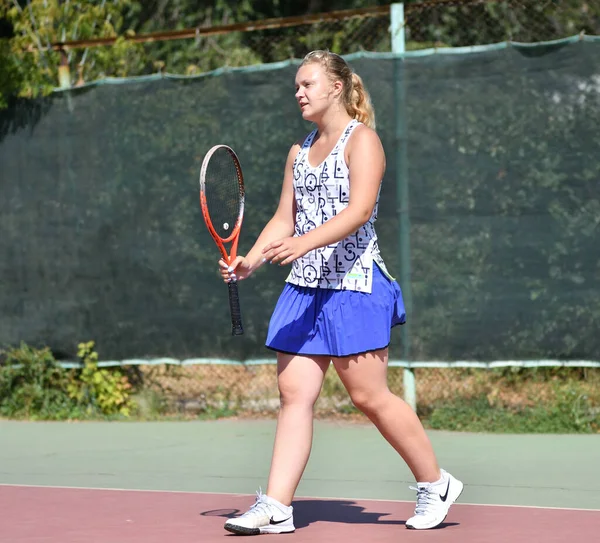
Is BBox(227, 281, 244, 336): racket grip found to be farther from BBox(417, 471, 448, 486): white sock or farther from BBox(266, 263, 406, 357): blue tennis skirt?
BBox(417, 471, 448, 486): white sock

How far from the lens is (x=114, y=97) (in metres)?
7.82

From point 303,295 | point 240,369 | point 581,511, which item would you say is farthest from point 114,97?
point 581,511

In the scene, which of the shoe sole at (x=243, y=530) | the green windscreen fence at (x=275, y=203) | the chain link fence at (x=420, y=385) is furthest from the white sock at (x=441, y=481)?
the chain link fence at (x=420, y=385)

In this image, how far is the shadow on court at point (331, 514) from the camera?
5.00m

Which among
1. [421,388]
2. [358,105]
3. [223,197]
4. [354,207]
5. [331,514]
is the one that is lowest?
[331,514]

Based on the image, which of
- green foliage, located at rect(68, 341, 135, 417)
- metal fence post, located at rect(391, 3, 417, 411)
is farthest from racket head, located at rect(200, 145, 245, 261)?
green foliage, located at rect(68, 341, 135, 417)

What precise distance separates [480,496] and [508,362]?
1.63 m

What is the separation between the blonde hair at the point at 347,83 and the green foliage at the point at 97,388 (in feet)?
11.2

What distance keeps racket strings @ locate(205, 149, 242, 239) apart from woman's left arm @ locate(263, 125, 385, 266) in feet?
2.32

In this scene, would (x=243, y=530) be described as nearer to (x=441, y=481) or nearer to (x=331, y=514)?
(x=331, y=514)

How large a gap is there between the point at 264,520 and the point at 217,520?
0.43 m

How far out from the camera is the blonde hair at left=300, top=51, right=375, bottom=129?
4859mm

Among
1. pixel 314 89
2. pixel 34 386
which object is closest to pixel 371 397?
pixel 314 89

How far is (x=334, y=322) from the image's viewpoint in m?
4.78
